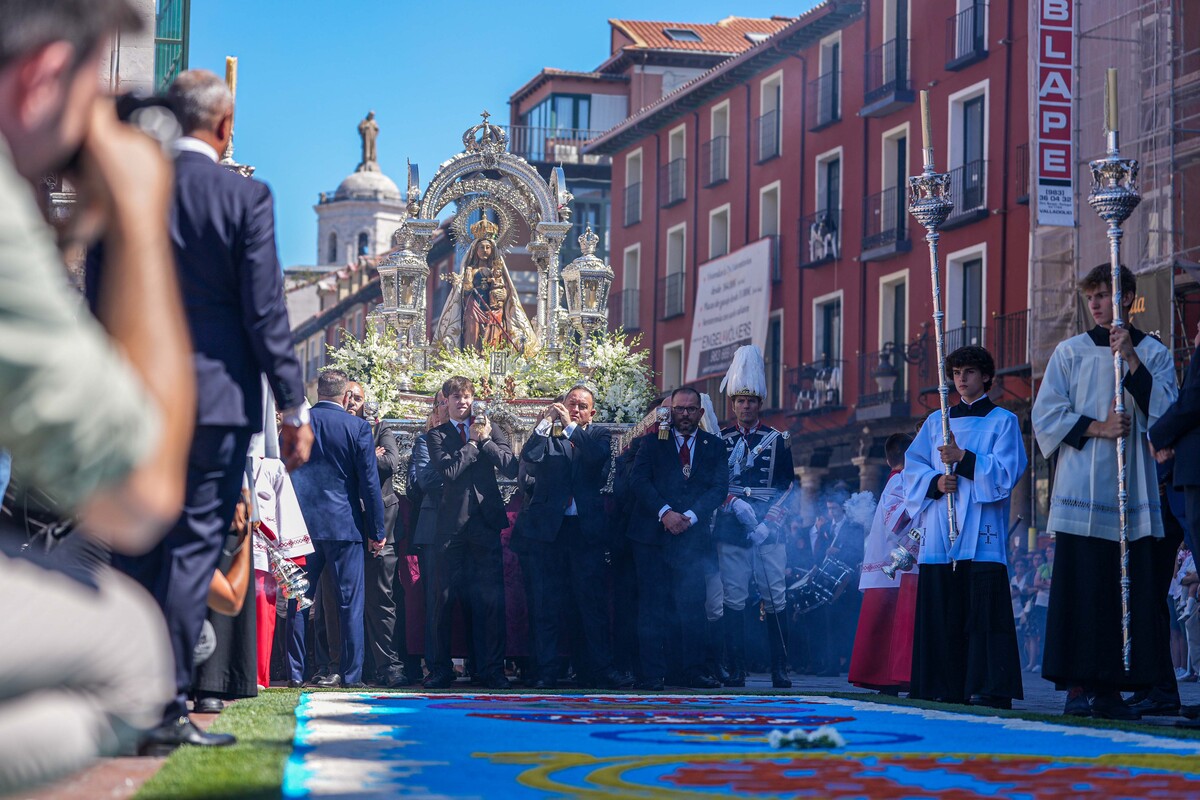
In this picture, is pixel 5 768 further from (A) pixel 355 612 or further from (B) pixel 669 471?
(B) pixel 669 471

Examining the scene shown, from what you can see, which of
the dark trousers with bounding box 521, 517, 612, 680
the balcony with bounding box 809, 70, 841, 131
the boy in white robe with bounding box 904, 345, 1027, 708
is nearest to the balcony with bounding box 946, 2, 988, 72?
the balcony with bounding box 809, 70, 841, 131

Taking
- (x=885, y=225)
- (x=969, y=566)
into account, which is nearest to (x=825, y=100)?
(x=885, y=225)

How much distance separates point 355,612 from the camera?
11164mm

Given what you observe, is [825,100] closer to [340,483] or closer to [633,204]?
[633,204]

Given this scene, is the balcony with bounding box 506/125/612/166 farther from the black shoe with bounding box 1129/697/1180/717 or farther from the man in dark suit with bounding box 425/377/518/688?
the black shoe with bounding box 1129/697/1180/717

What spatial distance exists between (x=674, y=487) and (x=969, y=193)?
22.9 m

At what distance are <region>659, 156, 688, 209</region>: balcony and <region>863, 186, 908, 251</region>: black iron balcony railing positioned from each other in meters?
10.7

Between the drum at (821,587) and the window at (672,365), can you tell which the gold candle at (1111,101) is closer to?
the drum at (821,587)

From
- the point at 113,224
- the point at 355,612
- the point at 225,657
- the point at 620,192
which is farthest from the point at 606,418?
the point at 620,192

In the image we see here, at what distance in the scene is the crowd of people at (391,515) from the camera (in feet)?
5.90

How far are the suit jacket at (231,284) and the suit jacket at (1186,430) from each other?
3.96 m

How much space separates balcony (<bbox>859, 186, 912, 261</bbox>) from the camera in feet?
120

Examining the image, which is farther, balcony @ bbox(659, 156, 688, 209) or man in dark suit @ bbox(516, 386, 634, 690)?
balcony @ bbox(659, 156, 688, 209)

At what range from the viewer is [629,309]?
50656 mm
